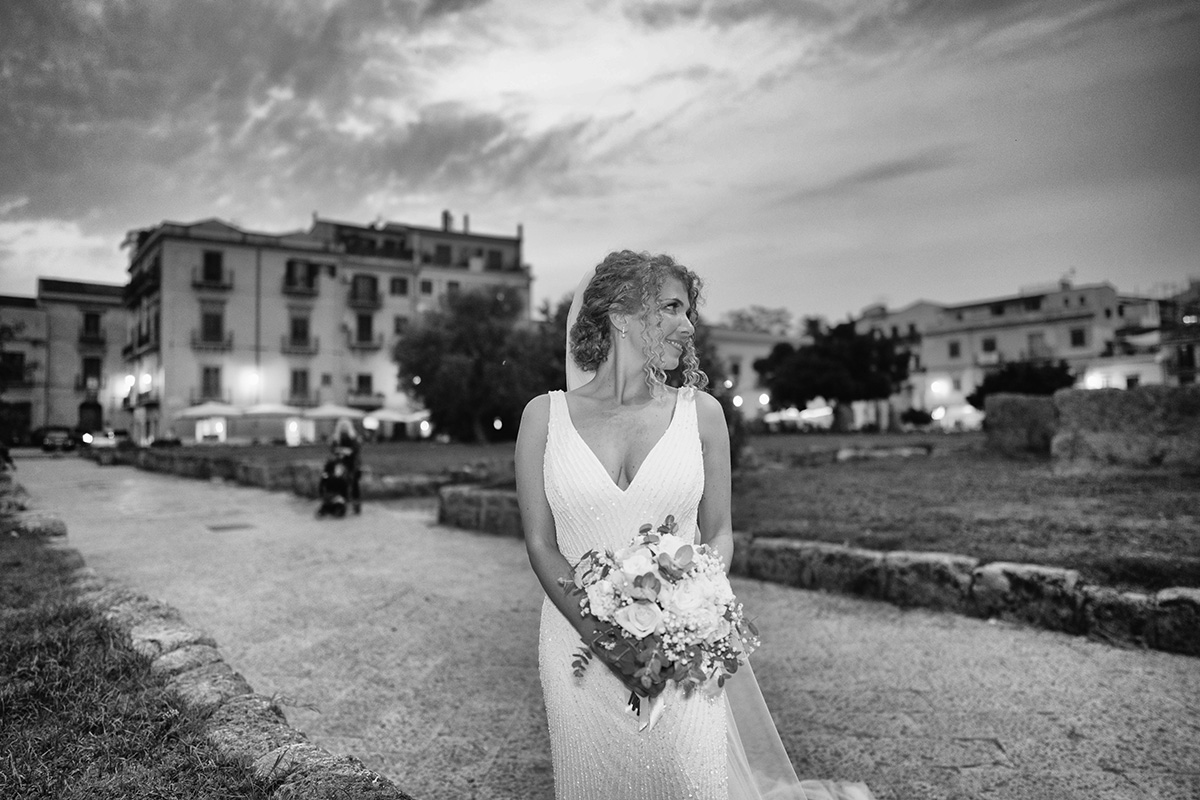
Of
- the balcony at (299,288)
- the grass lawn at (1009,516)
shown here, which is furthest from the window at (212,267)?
the grass lawn at (1009,516)

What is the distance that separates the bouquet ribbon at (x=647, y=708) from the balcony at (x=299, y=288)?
51.5 metres

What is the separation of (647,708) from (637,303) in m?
1.23

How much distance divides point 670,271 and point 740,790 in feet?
5.44

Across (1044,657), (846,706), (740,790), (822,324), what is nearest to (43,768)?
(740,790)

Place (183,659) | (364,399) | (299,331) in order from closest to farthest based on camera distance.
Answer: (183,659), (299,331), (364,399)

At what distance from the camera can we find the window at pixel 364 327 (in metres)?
50.8

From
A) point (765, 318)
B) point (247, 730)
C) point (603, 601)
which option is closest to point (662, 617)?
point (603, 601)

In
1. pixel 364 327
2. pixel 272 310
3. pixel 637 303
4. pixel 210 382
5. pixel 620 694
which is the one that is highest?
pixel 272 310

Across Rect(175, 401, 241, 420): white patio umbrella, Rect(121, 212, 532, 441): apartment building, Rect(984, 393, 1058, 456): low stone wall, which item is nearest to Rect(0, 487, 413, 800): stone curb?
Rect(984, 393, 1058, 456): low stone wall

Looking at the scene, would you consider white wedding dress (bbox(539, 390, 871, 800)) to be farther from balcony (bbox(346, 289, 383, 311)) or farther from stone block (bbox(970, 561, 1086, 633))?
balcony (bbox(346, 289, 383, 311))

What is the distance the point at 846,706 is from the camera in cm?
371

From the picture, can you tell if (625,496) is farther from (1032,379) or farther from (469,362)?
(1032,379)

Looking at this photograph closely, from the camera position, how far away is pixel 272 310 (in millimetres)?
47969

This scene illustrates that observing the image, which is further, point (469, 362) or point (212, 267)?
point (212, 267)
